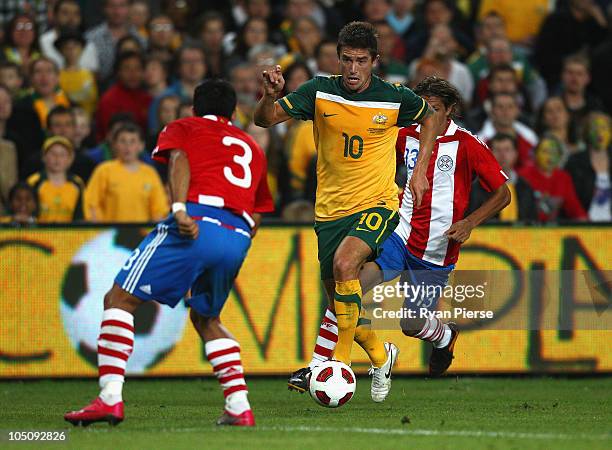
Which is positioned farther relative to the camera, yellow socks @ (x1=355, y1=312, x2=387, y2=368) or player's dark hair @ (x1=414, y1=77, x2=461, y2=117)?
player's dark hair @ (x1=414, y1=77, x2=461, y2=117)

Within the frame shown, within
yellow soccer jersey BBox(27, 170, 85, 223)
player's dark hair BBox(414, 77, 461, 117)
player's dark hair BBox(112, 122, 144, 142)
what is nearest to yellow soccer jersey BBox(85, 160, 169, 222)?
yellow soccer jersey BBox(27, 170, 85, 223)

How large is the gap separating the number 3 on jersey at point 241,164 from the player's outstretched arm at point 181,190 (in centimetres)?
27

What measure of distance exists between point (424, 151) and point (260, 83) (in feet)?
21.7

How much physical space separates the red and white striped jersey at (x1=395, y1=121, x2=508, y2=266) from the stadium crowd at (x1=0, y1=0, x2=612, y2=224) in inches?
113

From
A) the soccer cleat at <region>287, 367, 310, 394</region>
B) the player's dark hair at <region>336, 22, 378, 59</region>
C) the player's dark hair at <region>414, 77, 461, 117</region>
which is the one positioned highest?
the player's dark hair at <region>336, 22, 378, 59</region>

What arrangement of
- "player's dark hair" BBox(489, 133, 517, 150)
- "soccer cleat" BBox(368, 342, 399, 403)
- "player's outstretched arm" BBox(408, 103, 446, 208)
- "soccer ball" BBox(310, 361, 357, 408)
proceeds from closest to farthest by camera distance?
"soccer ball" BBox(310, 361, 357, 408)
"player's outstretched arm" BBox(408, 103, 446, 208)
"soccer cleat" BBox(368, 342, 399, 403)
"player's dark hair" BBox(489, 133, 517, 150)

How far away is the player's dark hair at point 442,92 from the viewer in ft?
35.2

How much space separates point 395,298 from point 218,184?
3.46 meters

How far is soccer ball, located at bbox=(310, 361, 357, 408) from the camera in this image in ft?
31.5

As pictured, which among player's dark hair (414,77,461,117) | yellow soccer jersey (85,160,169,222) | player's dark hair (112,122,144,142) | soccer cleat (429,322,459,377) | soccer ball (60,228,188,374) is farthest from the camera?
player's dark hair (112,122,144,142)

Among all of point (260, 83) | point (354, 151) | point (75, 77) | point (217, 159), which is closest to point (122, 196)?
point (75, 77)

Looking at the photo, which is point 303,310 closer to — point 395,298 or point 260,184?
point 395,298

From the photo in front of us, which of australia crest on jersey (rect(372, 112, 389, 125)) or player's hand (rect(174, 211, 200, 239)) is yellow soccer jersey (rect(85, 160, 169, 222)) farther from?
player's hand (rect(174, 211, 200, 239))

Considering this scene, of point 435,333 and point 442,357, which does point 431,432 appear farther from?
point 442,357
